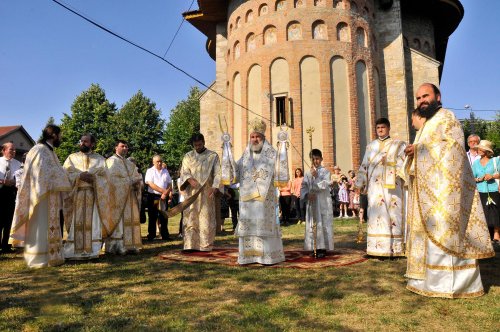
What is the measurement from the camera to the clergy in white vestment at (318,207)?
7238 millimetres

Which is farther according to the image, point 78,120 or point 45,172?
point 78,120

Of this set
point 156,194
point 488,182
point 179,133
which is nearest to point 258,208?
Result: point 488,182

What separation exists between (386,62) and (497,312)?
22307mm

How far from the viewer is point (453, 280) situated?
4137mm

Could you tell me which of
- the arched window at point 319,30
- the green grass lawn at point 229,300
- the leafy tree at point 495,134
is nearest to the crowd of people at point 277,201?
the green grass lawn at point 229,300

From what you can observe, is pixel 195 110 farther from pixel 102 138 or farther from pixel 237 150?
pixel 237 150

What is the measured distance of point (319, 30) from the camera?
21578 mm

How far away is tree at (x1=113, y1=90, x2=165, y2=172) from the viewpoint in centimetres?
4572

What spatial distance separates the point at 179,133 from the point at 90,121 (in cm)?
1054

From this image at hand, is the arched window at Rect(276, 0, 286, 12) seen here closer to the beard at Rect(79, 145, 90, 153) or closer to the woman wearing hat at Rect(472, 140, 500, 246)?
the woman wearing hat at Rect(472, 140, 500, 246)

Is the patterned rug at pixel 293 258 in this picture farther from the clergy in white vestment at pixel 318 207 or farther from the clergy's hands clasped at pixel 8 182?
the clergy's hands clasped at pixel 8 182

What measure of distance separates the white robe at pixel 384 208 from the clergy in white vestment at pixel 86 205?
5057mm

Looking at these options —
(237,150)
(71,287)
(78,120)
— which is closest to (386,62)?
(237,150)

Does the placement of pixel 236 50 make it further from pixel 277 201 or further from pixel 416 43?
pixel 277 201
